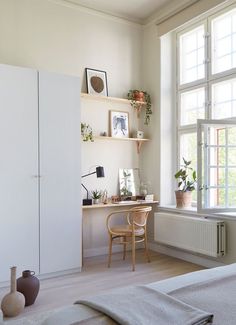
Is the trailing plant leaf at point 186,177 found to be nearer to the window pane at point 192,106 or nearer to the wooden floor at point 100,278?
the window pane at point 192,106

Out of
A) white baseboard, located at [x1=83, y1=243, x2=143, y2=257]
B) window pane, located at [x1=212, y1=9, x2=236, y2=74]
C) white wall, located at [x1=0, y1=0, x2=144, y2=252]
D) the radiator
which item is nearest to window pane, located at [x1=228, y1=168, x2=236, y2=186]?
the radiator

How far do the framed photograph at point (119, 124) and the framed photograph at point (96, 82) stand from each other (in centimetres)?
34

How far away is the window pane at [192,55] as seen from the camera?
416cm

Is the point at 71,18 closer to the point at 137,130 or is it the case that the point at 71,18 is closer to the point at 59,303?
the point at 137,130

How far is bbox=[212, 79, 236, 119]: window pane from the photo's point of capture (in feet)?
12.4

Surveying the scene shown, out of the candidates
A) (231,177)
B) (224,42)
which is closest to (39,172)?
(231,177)

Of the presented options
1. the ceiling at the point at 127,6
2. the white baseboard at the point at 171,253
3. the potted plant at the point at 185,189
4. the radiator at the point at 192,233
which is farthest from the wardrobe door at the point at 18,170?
the potted plant at the point at 185,189

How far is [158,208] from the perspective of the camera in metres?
4.39

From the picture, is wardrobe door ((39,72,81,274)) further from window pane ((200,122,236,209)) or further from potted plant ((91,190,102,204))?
window pane ((200,122,236,209))

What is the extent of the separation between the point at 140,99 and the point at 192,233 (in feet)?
6.58

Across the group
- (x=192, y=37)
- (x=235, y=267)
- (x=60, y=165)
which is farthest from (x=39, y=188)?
(x=192, y=37)

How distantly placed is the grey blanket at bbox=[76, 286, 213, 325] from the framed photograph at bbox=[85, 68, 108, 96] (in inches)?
130

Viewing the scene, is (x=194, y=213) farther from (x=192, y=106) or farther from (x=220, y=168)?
(x=192, y=106)

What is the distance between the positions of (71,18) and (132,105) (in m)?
1.43
